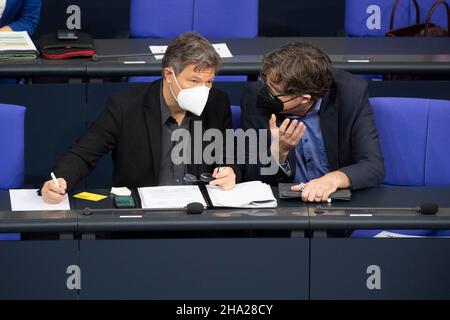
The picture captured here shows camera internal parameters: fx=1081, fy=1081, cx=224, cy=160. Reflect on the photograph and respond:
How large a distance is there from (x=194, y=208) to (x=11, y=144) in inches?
33.9

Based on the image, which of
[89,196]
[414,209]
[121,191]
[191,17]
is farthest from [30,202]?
[191,17]

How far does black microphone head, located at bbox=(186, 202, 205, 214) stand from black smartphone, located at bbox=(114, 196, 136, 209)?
20cm

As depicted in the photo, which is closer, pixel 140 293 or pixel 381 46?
pixel 140 293

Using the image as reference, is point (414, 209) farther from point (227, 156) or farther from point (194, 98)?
point (194, 98)

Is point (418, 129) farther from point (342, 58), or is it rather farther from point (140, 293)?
point (140, 293)

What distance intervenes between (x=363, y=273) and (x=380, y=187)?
53cm

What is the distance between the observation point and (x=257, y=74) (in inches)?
197

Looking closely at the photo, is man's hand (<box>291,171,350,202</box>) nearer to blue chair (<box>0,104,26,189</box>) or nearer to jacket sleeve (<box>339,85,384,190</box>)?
jacket sleeve (<box>339,85,384,190</box>)

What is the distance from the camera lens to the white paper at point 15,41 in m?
5.00

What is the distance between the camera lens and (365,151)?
4.11 metres

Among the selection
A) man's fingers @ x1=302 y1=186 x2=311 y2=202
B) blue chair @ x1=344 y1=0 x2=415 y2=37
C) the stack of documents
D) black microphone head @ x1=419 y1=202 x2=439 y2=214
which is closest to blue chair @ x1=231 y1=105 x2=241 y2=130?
man's fingers @ x1=302 y1=186 x2=311 y2=202

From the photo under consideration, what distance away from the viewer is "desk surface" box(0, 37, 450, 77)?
4883mm

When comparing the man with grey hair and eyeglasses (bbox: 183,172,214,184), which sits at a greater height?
the man with grey hair
